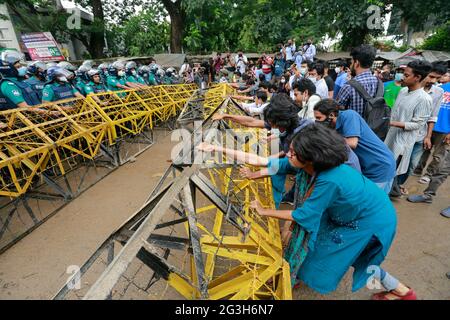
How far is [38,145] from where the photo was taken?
346 centimetres

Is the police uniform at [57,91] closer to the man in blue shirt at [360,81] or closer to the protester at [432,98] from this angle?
the man in blue shirt at [360,81]

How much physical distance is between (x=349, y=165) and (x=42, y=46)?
1705 centimetres

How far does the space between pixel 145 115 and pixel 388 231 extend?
225 inches

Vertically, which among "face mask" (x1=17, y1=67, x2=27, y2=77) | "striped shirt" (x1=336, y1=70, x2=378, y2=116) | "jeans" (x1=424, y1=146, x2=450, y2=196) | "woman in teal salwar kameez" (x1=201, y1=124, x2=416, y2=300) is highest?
"face mask" (x1=17, y1=67, x2=27, y2=77)

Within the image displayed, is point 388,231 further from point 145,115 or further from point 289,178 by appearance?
point 145,115

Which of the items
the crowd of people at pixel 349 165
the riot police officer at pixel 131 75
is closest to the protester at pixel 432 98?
the crowd of people at pixel 349 165

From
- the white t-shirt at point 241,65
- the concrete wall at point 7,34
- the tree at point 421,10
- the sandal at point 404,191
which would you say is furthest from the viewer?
the concrete wall at point 7,34

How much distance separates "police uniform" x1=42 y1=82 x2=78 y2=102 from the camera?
15.6ft

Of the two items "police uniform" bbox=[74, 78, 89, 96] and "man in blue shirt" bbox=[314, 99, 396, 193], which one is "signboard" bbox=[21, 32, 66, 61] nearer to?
"police uniform" bbox=[74, 78, 89, 96]

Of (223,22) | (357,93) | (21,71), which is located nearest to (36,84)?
(21,71)

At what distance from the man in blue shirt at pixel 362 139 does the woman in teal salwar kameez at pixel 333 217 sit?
666 millimetres

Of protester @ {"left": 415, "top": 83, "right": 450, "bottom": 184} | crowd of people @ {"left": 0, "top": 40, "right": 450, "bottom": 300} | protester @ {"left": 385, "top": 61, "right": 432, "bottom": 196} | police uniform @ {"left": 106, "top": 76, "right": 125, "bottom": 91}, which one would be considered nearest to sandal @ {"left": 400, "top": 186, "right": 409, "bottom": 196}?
crowd of people @ {"left": 0, "top": 40, "right": 450, "bottom": 300}

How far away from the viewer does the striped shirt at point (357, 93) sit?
8.75 ft
